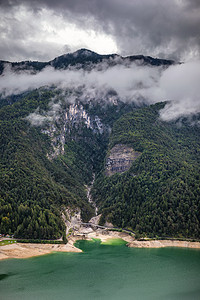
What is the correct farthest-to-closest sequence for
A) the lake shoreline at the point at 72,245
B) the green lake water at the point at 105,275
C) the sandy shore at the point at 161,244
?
the sandy shore at the point at 161,244 < the lake shoreline at the point at 72,245 < the green lake water at the point at 105,275

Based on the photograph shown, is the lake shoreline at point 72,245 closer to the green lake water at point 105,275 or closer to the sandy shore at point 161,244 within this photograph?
the sandy shore at point 161,244

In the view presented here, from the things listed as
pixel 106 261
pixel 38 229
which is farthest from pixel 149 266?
pixel 38 229

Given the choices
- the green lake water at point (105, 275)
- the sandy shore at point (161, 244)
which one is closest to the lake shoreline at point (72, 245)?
the sandy shore at point (161, 244)

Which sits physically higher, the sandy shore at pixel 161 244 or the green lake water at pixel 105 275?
the sandy shore at pixel 161 244

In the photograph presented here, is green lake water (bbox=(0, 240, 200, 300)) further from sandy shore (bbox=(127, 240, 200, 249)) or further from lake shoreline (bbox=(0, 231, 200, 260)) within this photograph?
sandy shore (bbox=(127, 240, 200, 249))

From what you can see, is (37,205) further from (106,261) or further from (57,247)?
(106,261)

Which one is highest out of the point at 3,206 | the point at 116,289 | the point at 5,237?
the point at 3,206

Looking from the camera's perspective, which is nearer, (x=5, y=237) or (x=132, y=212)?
(x=5, y=237)
